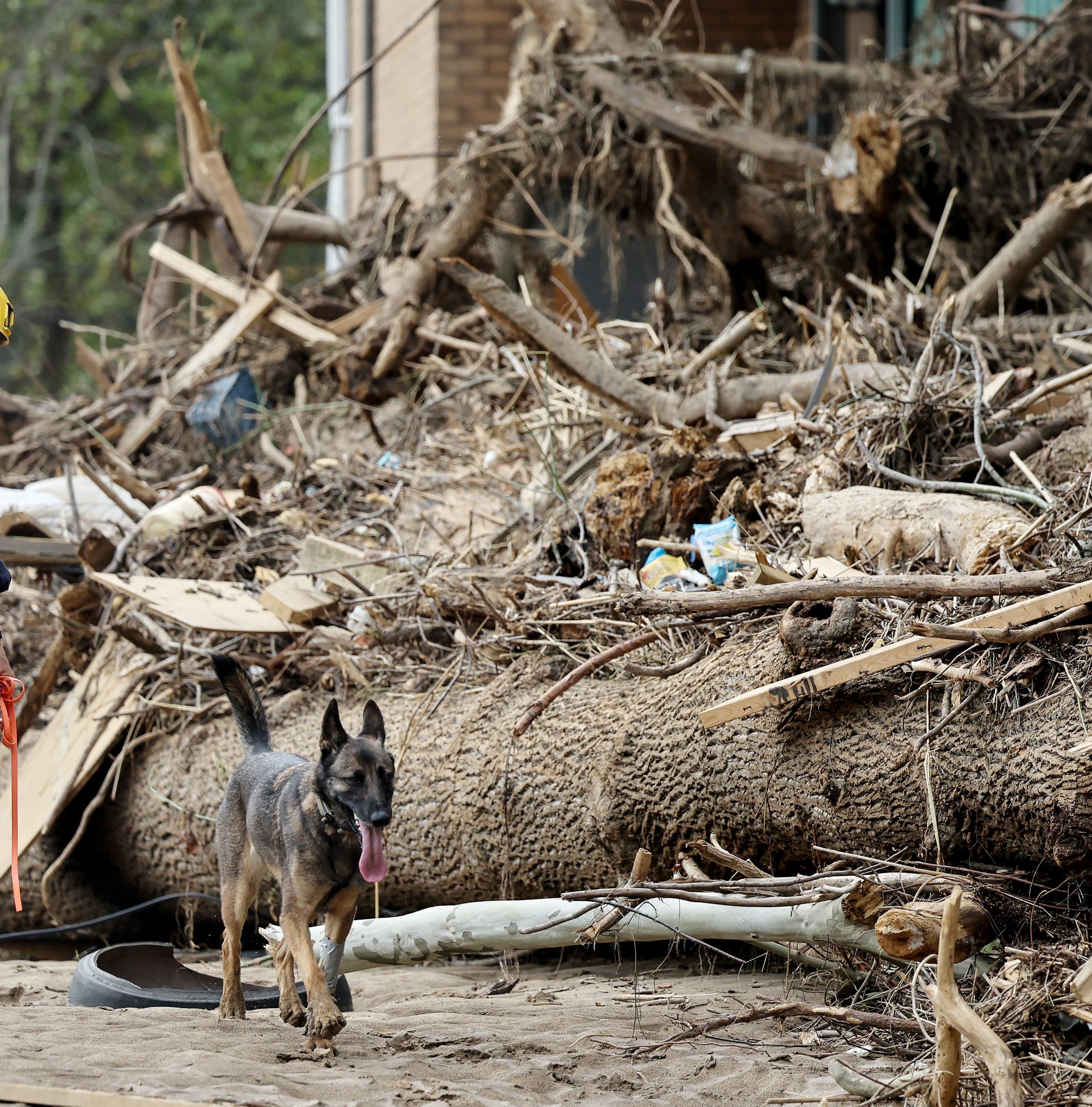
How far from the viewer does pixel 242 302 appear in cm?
873

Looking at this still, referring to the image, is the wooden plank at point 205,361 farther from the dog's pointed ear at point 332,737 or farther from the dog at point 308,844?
the dog's pointed ear at point 332,737

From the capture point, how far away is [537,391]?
6652mm

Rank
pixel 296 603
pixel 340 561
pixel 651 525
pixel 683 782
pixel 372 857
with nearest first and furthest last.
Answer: pixel 372 857
pixel 683 782
pixel 651 525
pixel 296 603
pixel 340 561

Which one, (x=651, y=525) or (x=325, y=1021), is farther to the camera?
(x=651, y=525)

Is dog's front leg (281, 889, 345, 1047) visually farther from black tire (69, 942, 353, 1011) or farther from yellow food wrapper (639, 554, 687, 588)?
yellow food wrapper (639, 554, 687, 588)

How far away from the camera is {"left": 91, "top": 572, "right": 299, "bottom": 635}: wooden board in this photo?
5.45m

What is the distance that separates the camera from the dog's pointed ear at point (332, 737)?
A: 3393mm

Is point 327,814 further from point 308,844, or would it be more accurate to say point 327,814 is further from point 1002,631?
point 1002,631

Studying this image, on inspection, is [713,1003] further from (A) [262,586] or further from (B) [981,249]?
(B) [981,249]

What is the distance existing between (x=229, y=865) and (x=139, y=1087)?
Result: 1.02 m

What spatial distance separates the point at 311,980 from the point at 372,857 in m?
0.48

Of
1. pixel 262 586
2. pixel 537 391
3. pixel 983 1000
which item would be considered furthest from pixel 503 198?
pixel 983 1000

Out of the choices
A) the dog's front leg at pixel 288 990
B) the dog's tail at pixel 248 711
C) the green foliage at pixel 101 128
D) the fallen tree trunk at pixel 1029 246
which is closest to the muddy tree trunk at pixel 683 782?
the dog's tail at pixel 248 711

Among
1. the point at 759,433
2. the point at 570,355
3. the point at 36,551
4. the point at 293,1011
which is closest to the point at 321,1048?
the point at 293,1011
